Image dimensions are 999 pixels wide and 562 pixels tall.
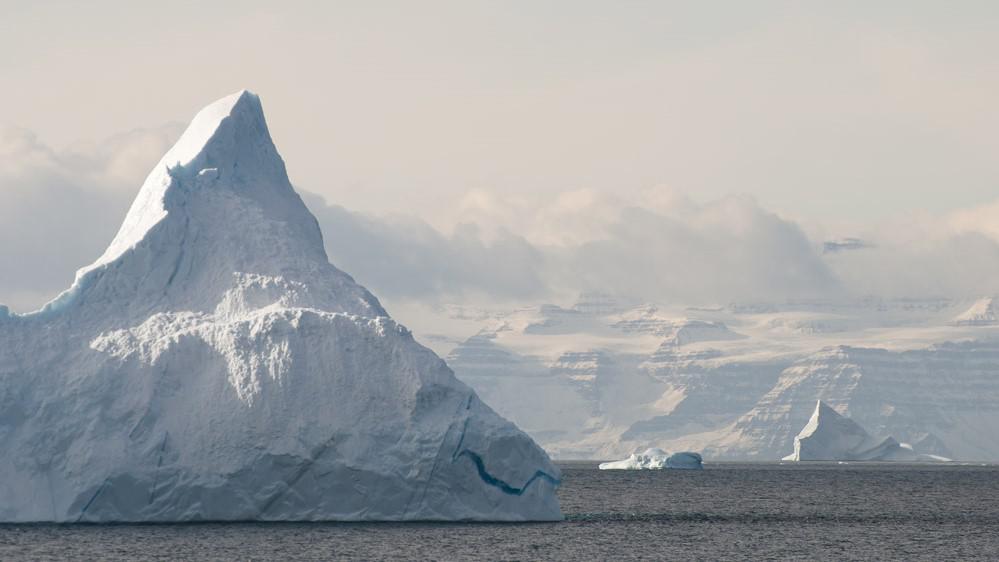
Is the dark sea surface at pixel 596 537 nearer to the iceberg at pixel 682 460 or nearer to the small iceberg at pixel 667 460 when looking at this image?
the iceberg at pixel 682 460

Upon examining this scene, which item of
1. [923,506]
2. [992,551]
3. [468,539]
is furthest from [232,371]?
[923,506]

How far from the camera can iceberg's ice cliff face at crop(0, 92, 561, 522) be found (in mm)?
48062

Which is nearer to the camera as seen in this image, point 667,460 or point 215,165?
point 215,165

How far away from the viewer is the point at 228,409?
1916 inches

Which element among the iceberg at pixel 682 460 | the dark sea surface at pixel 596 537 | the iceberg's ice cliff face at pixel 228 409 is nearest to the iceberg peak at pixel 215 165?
the iceberg's ice cliff face at pixel 228 409

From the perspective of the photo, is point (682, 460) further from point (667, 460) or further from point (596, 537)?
point (596, 537)

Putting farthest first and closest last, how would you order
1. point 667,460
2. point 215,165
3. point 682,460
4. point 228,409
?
point 682,460 → point 667,460 → point 215,165 → point 228,409

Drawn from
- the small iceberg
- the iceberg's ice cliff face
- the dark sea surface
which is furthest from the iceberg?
the iceberg's ice cliff face

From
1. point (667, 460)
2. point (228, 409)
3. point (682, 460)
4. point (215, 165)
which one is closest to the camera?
point (228, 409)

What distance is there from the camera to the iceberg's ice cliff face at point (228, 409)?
48062 mm

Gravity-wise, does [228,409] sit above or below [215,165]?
below

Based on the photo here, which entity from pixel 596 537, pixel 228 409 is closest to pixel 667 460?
pixel 596 537

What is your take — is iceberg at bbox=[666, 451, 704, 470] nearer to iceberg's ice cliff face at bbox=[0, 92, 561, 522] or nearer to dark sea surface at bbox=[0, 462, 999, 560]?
dark sea surface at bbox=[0, 462, 999, 560]

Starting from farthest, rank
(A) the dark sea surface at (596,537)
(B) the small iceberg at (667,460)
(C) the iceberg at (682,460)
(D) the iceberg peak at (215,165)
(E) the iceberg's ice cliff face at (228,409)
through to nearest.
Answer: (B) the small iceberg at (667,460) < (C) the iceberg at (682,460) < (D) the iceberg peak at (215,165) < (E) the iceberg's ice cliff face at (228,409) < (A) the dark sea surface at (596,537)
